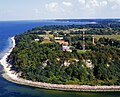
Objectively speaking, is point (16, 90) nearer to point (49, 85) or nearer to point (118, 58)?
point (49, 85)

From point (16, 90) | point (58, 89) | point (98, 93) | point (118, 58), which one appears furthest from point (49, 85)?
point (118, 58)

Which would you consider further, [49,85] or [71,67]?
[71,67]

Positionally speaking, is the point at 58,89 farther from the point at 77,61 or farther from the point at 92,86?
the point at 77,61

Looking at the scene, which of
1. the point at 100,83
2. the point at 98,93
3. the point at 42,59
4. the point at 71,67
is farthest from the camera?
the point at 42,59

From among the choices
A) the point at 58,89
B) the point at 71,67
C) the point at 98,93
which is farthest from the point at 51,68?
the point at 98,93

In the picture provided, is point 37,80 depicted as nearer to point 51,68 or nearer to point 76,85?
point 51,68

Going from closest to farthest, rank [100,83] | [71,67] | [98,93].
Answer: [98,93]
[100,83]
[71,67]

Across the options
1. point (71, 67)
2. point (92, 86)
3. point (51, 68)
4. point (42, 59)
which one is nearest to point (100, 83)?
point (92, 86)

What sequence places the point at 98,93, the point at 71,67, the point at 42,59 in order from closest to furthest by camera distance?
1. the point at 98,93
2. the point at 71,67
3. the point at 42,59
